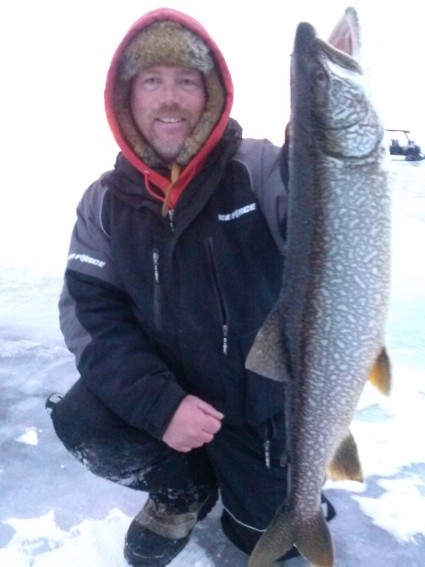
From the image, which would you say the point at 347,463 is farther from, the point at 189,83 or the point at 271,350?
the point at 189,83

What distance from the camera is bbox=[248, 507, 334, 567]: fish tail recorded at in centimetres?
216

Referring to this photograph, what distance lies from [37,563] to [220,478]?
0.85 meters

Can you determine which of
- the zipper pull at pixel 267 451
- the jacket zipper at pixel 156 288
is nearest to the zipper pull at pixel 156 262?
the jacket zipper at pixel 156 288

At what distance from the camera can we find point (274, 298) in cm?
265

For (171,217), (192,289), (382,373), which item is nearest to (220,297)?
(192,289)

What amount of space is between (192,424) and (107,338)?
1.79 ft

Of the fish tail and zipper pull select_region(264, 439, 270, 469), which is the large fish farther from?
zipper pull select_region(264, 439, 270, 469)

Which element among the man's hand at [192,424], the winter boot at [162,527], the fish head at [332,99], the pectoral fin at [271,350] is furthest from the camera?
the winter boot at [162,527]

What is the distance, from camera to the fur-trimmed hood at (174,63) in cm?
266

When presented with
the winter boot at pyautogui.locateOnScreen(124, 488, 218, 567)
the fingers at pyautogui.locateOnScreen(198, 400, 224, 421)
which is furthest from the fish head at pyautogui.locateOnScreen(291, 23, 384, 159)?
the winter boot at pyautogui.locateOnScreen(124, 488, 218, 567)

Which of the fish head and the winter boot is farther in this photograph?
the winter boot

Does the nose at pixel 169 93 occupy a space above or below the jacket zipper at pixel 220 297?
above

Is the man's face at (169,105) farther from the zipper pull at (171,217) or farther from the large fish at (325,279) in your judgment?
the large fish at (325,279)

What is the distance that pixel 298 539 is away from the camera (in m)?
2.17
